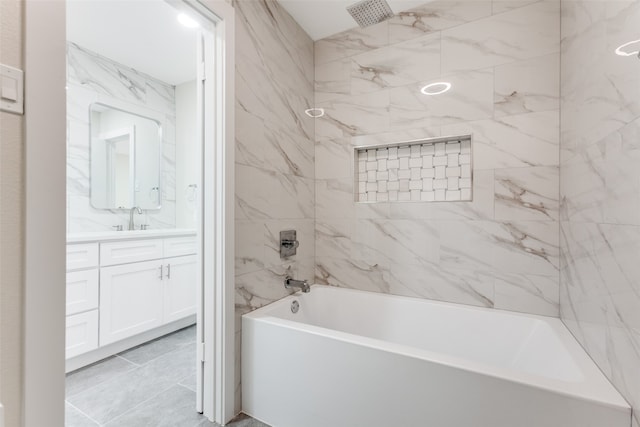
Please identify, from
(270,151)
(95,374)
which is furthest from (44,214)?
(95,374)

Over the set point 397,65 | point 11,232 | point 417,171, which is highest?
point 397,65

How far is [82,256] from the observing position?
→ 1.89 metres

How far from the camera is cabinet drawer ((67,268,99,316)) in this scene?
184 centimetres

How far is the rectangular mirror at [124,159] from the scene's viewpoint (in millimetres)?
2504

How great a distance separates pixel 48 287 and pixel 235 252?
785 millimetres

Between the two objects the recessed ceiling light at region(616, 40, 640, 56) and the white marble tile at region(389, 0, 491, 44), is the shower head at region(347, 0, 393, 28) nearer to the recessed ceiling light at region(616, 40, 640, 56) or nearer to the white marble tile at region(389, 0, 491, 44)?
the white marble tile at region(389, 0, 491, 44)

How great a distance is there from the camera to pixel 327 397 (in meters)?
1.32

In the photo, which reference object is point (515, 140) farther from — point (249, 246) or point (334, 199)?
point (249, 246)

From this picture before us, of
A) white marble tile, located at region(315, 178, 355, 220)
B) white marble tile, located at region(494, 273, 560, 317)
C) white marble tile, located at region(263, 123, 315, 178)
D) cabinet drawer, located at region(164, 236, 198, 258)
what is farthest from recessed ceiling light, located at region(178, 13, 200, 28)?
white marble tile, located at region(494, 273, 560, 317)

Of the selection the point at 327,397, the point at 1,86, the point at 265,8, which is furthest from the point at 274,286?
the point at 265,8

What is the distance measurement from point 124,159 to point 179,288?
1.31 meters

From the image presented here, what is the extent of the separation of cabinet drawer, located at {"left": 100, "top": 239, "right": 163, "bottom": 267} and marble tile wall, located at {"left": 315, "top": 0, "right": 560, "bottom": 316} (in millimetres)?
1325

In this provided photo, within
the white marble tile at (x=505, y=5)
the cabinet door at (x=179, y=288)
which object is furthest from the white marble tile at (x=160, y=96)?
the white marble tile at (x=505, y=5)

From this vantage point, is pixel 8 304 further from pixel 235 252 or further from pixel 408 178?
pixel 408 178
